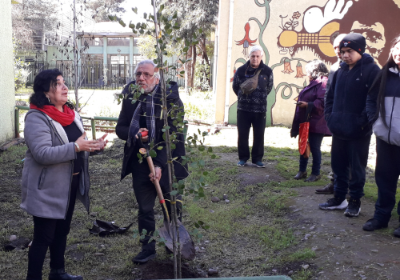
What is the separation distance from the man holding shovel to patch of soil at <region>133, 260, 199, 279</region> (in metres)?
0.08

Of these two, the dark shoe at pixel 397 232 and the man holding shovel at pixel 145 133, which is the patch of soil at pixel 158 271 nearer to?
the man holding shovel at pixel 145 133

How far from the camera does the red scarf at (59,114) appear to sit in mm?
3027

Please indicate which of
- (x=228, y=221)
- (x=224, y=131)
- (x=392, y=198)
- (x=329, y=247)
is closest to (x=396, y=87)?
(x=392, y=198)

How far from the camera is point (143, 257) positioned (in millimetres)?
3773

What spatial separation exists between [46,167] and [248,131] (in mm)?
4391

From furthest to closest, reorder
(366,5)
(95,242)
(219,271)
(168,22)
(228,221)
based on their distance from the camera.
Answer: (366,5), (228,221), (95,242), (219,271), (168,22)

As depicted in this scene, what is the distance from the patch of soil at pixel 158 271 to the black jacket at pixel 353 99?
2206mm

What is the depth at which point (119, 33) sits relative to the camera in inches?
1404

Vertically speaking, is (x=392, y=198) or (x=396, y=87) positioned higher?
(x=396, y=87)

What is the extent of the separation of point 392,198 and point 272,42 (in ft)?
26.0

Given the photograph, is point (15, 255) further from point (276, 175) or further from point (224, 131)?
point (224, 131)

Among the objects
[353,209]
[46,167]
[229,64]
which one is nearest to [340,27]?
[229,64]

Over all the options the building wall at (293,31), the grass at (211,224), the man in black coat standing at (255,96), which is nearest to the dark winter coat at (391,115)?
the grass at (211,224)

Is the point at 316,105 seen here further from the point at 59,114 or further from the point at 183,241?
the point at 59,114
